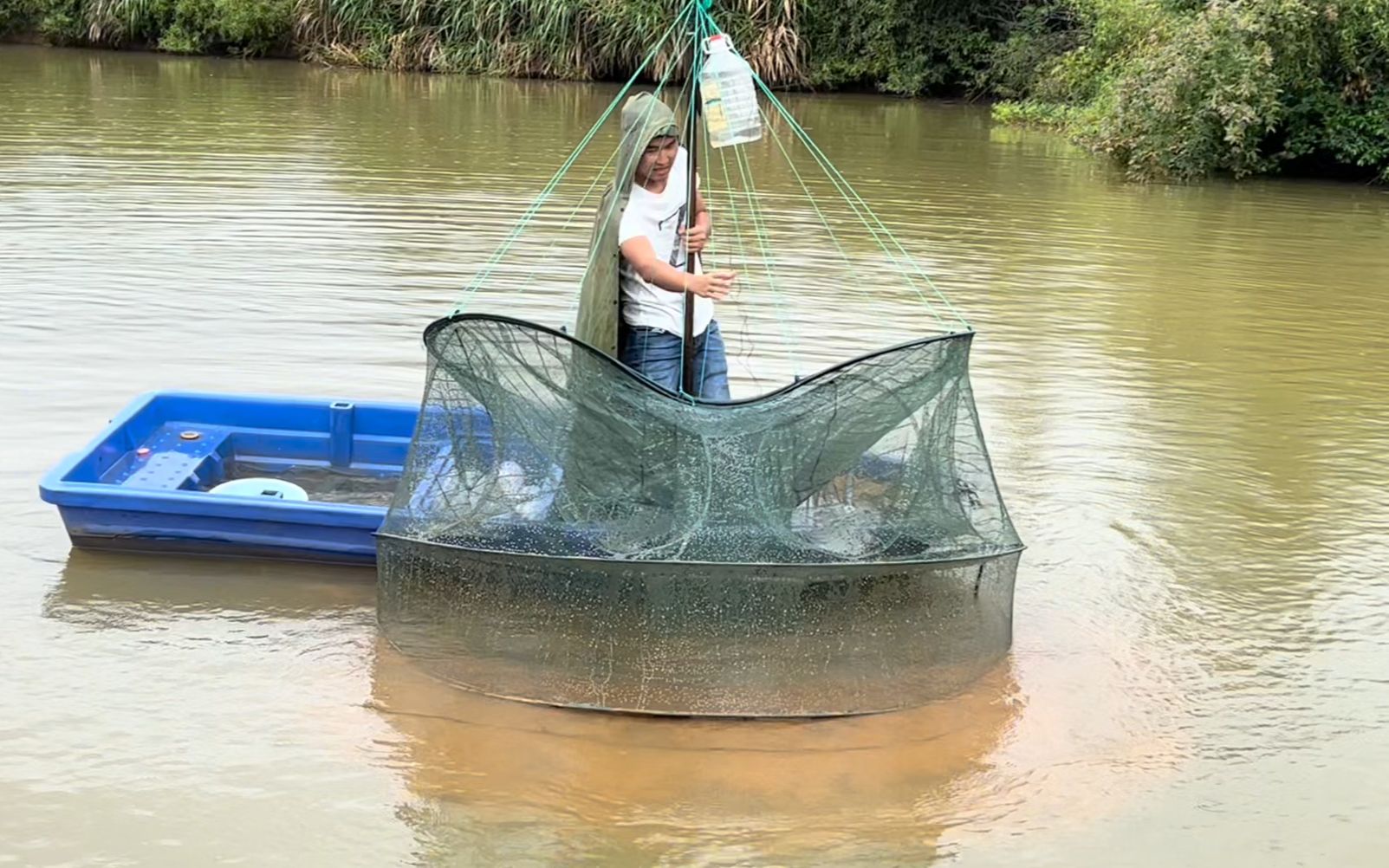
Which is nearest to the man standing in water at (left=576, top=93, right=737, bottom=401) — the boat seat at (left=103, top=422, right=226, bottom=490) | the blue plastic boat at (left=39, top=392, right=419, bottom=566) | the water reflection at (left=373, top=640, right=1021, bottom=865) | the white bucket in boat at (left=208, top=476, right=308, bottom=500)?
the blue plastic boat at (left=39, top=392, right=419, bottom=566)

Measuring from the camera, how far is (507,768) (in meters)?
4.32

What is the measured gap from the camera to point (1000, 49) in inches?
968

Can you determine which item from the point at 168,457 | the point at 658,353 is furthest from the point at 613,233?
the point at 168,457

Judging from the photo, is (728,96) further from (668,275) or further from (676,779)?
(676,779)

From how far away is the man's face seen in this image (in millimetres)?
4895

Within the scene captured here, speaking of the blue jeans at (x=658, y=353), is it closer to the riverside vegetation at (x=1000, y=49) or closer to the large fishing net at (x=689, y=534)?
the large fishing net at (x=689, y=534)

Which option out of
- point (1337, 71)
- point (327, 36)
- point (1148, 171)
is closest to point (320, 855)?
point (1148, 171)

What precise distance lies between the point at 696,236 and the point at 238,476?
7.61ft

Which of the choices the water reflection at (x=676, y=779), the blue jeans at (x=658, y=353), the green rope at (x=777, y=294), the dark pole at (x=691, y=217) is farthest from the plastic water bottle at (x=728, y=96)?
the green rope at (x=777, y=294)

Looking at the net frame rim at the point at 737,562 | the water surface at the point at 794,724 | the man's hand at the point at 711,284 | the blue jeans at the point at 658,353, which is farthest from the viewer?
the blue jeans at the point at 658,353

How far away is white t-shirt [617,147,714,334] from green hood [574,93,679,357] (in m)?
0.04

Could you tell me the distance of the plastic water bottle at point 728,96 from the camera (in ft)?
15.9

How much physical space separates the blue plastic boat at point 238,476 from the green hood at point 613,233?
98 centimetres

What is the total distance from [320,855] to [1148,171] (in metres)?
14.1
